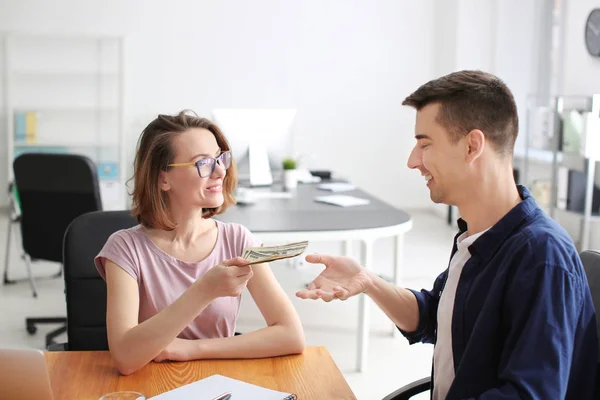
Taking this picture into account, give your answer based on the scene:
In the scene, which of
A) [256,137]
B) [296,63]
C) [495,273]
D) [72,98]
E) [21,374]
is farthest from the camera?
[296,63]

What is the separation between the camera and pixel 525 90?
7.66 metres

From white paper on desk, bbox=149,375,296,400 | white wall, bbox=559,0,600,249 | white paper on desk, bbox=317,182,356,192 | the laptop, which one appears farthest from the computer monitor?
the laptop

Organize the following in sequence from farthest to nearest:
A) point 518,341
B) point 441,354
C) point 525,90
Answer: point 525,90 → point 441,354 → point 518,341

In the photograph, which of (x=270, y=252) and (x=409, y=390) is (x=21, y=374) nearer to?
(x=270, y=252)

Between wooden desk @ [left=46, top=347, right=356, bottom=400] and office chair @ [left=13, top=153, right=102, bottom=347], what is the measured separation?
2.21 metres

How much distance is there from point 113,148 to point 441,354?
7.22 m

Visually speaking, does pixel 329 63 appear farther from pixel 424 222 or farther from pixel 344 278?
pixel 344 278

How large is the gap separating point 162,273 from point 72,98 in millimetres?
6696

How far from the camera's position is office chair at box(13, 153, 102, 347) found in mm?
3832

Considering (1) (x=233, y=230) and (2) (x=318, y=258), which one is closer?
(2) (x=318, y=258)

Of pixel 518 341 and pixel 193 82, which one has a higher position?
pixel 193 82

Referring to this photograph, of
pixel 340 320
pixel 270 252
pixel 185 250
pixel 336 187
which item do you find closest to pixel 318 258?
pixel 270 252

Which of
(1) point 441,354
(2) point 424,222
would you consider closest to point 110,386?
(1) point 441,354

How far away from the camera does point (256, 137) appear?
472cm
